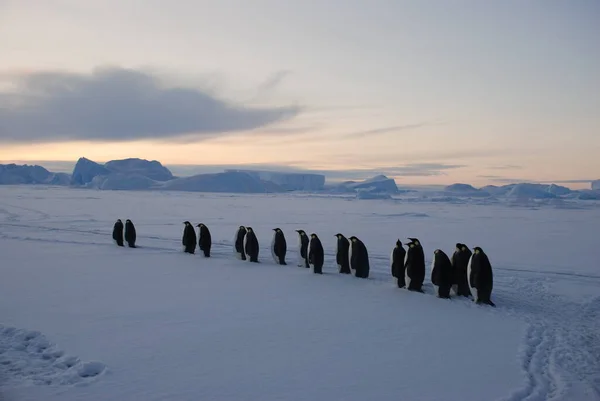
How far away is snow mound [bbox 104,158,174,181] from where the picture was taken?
9844 cm

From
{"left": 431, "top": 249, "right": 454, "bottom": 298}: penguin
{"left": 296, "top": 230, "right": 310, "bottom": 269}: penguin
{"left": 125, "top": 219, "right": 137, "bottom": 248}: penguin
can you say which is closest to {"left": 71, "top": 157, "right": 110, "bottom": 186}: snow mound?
{"left": 125, "top": 219, "right": 137, "bottom": 248}: penguin

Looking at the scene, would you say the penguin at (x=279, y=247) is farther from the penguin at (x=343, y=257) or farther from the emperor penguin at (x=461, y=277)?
the emperor penguin at (x=461, y=277)

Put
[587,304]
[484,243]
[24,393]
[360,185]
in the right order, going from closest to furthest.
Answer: [24,393] → [587,304] → [484,243] → [360,185]

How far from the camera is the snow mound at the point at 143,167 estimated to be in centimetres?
9844

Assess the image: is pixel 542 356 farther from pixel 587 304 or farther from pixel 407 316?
pixel 587 304

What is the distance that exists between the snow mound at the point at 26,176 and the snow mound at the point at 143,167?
10.1 metres

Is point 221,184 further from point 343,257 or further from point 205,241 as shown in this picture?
point 343,257

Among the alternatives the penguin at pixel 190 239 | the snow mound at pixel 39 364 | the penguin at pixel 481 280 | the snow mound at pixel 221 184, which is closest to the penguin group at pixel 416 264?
the penguin at pixel 481 280

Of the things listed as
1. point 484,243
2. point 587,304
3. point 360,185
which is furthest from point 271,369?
point 360,185

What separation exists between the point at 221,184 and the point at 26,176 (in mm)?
47989

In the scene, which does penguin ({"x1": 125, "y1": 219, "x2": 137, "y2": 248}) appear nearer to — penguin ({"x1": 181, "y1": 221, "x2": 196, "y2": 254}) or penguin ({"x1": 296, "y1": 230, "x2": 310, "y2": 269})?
penguin ({"x1": 181, "y1": 221, "x2": 196, "y2": 254})

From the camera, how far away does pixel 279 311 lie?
259 inches

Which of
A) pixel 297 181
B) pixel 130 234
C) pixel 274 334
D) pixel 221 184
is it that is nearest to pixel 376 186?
pixel 297 181

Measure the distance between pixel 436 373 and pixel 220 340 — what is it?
2.21 m
